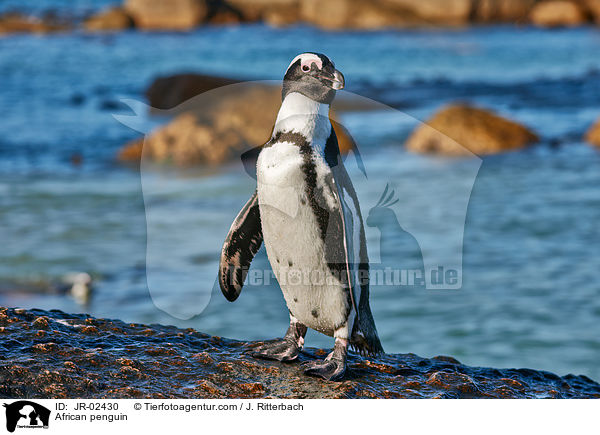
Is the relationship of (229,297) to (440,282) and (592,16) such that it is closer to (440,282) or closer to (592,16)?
(440,282)

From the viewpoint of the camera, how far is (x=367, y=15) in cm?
3722

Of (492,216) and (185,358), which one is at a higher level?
(492,216)

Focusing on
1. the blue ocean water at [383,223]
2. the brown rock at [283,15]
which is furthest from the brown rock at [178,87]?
the brown rock at [283,15]

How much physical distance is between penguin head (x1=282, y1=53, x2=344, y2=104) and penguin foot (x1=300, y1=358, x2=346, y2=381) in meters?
0.96

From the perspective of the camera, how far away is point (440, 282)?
9.16 metres

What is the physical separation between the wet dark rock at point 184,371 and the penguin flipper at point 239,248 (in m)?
0.29

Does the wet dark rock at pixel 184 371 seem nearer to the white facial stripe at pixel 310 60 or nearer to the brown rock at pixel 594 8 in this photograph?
the white facial stripe at pixel 310 60

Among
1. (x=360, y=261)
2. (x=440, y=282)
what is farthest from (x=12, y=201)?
(x=360, y=261)

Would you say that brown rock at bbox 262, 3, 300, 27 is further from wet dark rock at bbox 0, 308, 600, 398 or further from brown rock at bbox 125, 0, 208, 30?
wet dark rock at bbox 0, 308, 600, 398

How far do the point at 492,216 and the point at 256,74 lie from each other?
453 inches

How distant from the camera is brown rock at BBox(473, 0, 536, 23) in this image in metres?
38.7

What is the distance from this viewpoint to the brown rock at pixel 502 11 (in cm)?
3866

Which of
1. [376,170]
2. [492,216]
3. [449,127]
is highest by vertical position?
[449,127]
